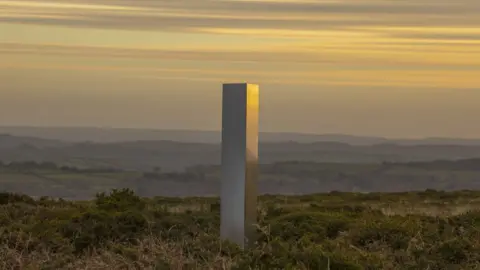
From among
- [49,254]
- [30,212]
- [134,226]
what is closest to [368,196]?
[30,212]

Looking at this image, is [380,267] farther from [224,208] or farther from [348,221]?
[348,221]

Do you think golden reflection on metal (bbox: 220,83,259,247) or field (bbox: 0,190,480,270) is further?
golden reflection on metal (bbox: 220,83,259,247)

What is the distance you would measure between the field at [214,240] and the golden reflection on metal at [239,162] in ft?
0.91

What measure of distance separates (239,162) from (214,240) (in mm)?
930

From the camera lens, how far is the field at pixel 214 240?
34.8 feet

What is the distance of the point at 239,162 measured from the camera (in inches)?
488

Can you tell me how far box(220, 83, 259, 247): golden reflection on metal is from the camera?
12383 millimetres

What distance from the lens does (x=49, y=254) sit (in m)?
12.1

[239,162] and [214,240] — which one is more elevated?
[239,162]

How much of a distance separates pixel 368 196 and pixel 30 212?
12.4 meters

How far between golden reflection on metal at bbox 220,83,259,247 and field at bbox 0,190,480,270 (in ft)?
0.91

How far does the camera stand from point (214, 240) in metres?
12.3

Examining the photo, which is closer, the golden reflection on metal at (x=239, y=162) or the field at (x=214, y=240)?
the field at (x=214, y=240)

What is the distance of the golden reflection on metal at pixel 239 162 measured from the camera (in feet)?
40.6
